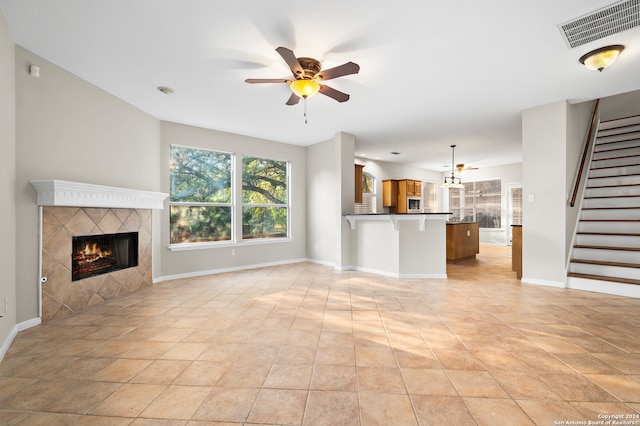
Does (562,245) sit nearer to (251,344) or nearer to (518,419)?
(518,419)

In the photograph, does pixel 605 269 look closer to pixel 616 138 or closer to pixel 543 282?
pixel 543 282

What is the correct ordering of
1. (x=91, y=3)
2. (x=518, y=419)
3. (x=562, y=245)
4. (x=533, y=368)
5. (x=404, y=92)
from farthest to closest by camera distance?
1. (x=562, y=245)
2. (x=404, y=92)
3. (x=91, y=3)
4. (x=533, y=368)
5. (x=518, y=419)

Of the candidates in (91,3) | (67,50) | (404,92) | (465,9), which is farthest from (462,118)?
(67,50)

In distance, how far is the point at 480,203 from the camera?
1041cm

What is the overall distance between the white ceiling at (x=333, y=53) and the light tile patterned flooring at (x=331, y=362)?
275 centimetres

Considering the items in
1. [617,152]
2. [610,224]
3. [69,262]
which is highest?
[617,152]

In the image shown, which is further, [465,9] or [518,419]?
[465,9]

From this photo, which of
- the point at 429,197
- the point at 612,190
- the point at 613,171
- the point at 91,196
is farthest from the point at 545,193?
the point at 429,197

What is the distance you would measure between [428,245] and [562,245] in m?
1.85

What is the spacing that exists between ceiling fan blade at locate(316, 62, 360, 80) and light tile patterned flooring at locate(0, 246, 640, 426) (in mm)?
2450

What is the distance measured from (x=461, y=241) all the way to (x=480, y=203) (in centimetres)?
458

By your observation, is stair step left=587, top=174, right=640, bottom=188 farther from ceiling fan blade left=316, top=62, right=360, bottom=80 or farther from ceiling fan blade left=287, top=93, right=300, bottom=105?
ceiling fan blade left=287, top=93, right=300, bottom=105

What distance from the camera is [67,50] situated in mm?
2857

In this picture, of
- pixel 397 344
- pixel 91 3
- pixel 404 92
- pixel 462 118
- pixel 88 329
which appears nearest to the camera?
pixel 91 3
